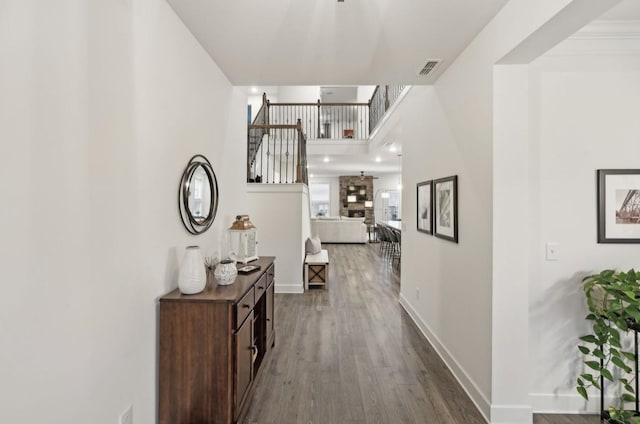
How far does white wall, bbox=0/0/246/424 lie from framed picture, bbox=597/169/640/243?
9.97 ft

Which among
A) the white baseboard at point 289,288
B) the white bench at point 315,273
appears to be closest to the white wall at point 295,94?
the white bench at point 315,273

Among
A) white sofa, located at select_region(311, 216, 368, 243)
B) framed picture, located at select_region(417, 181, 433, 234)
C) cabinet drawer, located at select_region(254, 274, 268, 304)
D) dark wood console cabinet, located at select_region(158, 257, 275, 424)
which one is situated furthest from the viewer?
white sofa, located at select_region(311, 216, 368, 243)

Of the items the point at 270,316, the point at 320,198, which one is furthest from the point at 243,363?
the point at 320,198

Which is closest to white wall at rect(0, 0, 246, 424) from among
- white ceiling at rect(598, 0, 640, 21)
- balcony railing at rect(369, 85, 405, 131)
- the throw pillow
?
white ceiling at rect(598, 0, 640, 21)

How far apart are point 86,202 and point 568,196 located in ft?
9.79

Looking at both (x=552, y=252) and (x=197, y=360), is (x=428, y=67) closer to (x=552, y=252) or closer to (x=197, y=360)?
(x=552, y=252)

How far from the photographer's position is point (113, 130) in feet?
4.70

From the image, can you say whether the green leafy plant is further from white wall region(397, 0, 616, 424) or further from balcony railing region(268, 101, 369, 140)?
balcony railing region(268, 101, 369, 140)

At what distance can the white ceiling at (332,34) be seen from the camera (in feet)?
6.29

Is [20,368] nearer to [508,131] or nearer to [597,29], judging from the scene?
[508,131]

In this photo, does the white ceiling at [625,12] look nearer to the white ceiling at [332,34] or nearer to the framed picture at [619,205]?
the white ceiling at [332,34]

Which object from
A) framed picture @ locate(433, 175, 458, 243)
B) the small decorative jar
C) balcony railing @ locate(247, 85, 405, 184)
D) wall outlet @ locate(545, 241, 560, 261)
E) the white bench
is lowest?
the white bench

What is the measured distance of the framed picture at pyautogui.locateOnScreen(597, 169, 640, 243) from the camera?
215 centimetres

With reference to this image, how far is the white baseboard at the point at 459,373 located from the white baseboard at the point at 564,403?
340 mm
